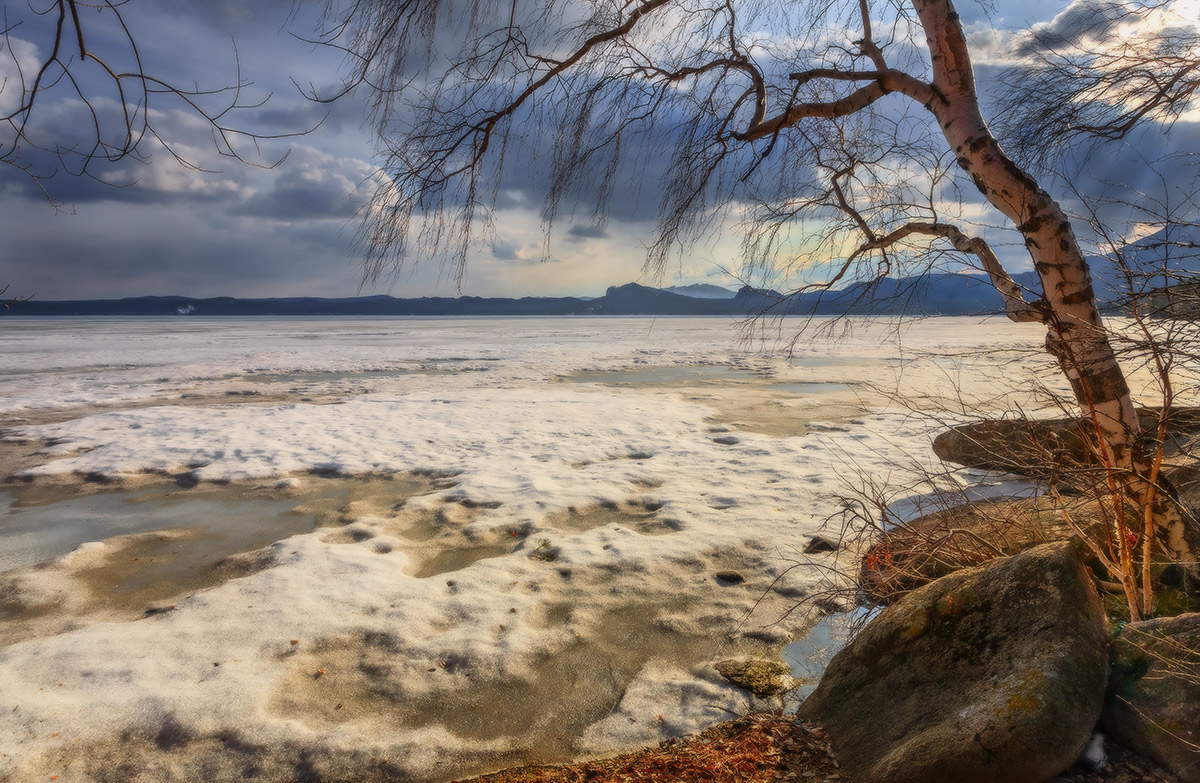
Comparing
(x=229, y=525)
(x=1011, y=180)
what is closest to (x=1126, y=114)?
(x=1011, y=180)

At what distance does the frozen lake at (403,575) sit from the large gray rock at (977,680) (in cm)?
65

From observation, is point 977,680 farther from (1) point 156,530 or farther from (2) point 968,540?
(1) point 156,530

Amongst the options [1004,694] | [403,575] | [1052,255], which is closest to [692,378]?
[403,575]

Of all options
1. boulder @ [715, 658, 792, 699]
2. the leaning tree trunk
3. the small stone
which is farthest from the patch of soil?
the small stone

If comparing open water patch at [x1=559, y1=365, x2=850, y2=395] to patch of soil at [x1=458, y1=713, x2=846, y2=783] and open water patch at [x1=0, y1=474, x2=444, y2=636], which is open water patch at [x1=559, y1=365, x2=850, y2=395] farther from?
patch of soil at [x1=458, y1=713, x2=846, y2=783]

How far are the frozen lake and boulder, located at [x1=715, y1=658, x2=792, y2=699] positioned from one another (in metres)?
0.10

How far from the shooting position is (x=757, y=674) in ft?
11.5

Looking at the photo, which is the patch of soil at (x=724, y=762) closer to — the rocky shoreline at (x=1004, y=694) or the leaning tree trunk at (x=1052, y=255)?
the rocky shoreline at (x=1004, y=694)

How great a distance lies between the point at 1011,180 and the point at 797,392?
1190 cm

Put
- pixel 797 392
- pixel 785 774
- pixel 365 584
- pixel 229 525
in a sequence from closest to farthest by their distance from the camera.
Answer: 1. pixel 785 774
2. pixel 365 584
3. pixel 229 525
4. pixel 797 392

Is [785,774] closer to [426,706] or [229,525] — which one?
[426,706]

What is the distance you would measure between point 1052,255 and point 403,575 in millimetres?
4672

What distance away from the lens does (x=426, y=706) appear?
130 inches

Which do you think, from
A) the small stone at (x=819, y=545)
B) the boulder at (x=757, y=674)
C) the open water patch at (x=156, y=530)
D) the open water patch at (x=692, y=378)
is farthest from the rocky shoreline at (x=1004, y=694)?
the open water patch at (x=692, y=378)
